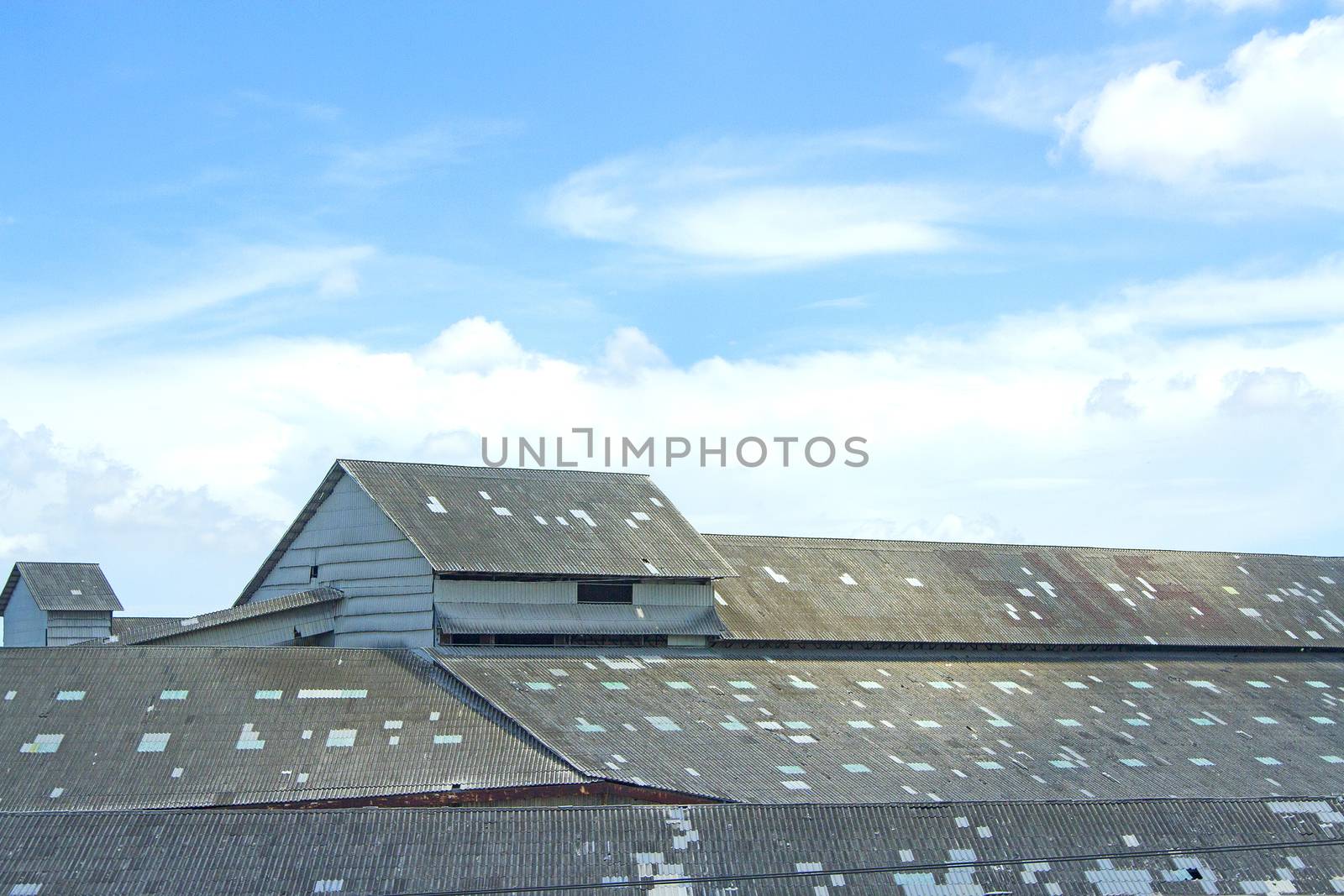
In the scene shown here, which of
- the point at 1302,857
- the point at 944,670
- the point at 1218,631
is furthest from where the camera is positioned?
the point at 1218,631

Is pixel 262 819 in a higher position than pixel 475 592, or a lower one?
lower

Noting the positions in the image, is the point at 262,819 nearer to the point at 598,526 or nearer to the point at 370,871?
the point at 370,871

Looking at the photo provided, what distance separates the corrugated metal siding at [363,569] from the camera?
7281 cm

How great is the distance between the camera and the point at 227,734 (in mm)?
60281

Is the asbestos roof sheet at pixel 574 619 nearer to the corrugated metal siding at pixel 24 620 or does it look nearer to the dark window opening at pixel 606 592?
the dark window opening at pixel 606 592

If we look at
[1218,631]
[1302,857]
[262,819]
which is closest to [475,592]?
[262,819]

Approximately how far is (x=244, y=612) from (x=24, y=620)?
135 ft

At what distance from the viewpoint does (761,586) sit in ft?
279

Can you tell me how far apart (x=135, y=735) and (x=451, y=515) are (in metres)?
20.9

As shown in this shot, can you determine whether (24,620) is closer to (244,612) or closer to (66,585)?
(66,585)

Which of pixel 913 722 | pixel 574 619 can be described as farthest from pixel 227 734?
pixel 913 722

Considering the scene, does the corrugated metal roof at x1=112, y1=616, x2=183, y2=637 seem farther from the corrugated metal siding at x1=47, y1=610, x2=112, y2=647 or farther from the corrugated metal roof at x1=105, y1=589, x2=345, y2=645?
the corrugated metal roof at x1=105, y1=589, x2=345, y2=645

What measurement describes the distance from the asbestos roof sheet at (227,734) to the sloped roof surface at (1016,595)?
67.0ft

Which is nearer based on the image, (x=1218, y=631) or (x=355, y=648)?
(x=355, y=648)
